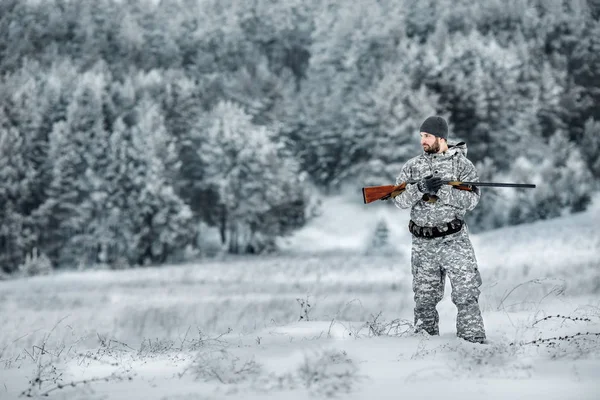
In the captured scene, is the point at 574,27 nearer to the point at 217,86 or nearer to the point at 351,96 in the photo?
the point at 351,96

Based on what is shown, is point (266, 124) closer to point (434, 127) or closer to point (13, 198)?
point (13, 198)

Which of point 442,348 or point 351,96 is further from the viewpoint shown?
point 351,96

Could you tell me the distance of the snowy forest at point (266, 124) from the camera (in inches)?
1661

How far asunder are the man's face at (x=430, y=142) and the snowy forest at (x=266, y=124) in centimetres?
3108

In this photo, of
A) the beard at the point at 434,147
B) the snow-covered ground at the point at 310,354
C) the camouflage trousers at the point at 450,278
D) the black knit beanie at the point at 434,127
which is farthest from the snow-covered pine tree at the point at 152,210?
the black knit beanie at the point at 434,127

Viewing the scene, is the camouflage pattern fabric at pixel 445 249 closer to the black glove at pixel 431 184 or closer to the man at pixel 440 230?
the man at pixel 440 230

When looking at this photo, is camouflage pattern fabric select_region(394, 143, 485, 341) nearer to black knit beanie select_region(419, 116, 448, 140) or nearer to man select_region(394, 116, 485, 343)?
man select_region(394, 116, 485, 343)

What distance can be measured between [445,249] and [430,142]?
100cm

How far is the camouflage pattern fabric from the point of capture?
562 cm

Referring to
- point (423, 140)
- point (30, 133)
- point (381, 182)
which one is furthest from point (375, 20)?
point (423, 140)

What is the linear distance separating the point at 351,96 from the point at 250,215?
2114cm

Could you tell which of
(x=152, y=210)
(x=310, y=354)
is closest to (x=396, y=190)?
(x=310, y=354)

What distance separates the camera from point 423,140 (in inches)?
232

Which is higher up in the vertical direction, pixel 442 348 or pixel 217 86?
pixel 217 86
